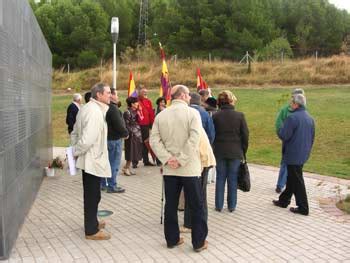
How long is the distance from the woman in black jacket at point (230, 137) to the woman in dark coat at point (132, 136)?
3.85 metres

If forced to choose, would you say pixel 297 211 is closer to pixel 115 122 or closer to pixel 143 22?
pixel 115 122

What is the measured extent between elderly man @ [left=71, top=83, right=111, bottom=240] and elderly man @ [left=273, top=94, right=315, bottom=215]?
289 cm

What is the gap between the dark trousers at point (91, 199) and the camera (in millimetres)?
5930

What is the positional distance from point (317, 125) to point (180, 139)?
1434 centimetres

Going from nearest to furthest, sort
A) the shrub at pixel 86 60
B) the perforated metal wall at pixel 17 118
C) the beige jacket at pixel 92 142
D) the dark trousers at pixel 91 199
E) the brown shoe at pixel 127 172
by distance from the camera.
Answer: the perforated metal wall at pixel 17 118 < the beige jacket at pixel 92 142 < the dark trousers at pixel 91 199 < the brown shoe at pixel 127 172 < the shrub at pixel 86 60

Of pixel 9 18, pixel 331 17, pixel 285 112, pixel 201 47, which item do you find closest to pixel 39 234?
pixel 9 18

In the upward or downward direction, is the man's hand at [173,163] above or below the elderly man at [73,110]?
below

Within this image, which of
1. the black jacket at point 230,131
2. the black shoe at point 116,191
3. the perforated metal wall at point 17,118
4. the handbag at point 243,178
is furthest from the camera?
the black shoe at point 116,191

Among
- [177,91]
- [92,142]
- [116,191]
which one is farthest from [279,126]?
[92,142]

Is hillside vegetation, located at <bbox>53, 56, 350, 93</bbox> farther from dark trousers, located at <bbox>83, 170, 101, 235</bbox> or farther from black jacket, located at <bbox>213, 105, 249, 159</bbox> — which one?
dark trousers, located at <bbox>83, 170, 101, 235</bbox>

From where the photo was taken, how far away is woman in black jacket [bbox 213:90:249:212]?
23.9 ft

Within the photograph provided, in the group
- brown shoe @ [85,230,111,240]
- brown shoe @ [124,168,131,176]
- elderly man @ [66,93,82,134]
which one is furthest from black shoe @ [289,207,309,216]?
elderly man @ [66,93,82,134]

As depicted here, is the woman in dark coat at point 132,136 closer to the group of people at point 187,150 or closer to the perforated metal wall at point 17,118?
the perforated metal wall at point 17,118

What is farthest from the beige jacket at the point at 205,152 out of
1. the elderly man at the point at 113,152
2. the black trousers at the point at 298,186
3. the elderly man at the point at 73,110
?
the elderly man at the point at 73,110
